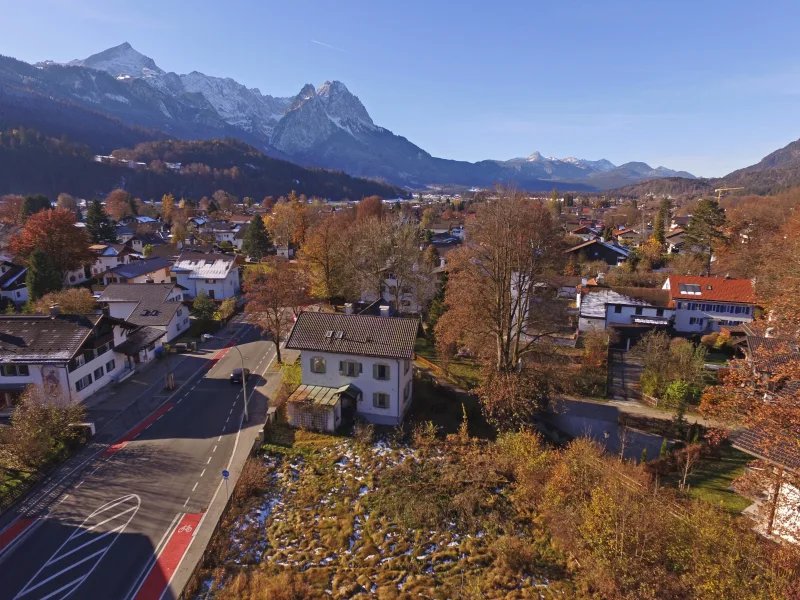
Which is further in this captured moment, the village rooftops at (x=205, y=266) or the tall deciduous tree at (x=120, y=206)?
the tall deciduous tree at (x=120, y=206)

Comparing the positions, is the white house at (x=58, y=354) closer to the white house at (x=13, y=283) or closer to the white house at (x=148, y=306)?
the white house at (x=148, y=306)

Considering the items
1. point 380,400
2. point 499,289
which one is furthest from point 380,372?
point 499,289

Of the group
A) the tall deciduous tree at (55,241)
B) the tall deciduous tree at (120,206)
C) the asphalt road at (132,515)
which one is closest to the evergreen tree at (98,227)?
the tall deciduous tree at (55,241)

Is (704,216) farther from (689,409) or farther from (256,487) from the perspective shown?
(256,487)

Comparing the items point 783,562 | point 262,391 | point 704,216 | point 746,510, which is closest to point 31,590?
point 262,391

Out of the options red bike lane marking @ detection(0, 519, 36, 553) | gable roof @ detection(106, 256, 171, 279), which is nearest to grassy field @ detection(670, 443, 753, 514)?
red bike lane marking @ detection(0, 519, 36, 553)

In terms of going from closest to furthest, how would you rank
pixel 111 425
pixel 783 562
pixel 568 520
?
pixel 783 562 → pixel 568 520 → pixel 111 425
